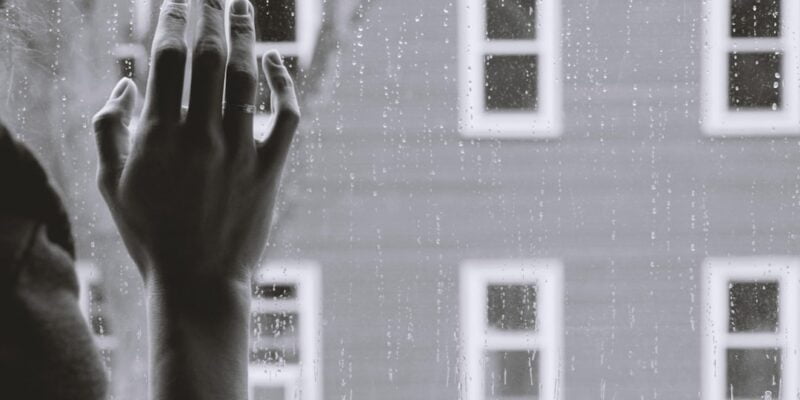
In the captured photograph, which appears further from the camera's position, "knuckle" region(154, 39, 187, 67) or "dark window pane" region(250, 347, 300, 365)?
"dark window pane" region(250, 347, 300, 365)

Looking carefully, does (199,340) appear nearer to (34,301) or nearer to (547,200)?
(34,301)

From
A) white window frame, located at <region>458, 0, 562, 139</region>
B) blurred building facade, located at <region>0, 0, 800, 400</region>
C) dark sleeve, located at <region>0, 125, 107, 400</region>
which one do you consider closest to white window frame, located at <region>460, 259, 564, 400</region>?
blurred building facade, located at <region>0, 0, 800, 400</region>

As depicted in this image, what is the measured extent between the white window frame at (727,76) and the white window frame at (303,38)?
1.64ft

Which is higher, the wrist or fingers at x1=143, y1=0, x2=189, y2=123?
fingers at x1=143, y1=0, x2=189, y2=123

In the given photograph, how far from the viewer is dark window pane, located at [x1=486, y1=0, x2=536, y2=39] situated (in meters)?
1.04

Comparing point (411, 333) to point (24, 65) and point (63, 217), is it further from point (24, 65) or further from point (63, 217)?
A: point (63, 217)

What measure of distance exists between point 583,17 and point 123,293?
66 cm

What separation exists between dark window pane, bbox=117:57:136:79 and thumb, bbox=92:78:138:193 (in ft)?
1.47

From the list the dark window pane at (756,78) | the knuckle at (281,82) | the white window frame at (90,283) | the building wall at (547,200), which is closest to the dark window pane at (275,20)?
the building wall at (547,200)

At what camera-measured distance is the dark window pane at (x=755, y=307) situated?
104 cm

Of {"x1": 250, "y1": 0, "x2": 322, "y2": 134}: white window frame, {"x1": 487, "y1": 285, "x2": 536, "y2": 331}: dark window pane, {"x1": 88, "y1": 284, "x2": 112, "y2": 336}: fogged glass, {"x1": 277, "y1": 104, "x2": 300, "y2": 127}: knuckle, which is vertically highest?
{"x1": 250, "y1": 0, "x2": 322, "y2": 134}: white window frame

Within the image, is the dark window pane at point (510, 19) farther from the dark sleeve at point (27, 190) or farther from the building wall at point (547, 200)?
the dark sleeve at point (27, 190)

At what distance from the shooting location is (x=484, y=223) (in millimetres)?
1160

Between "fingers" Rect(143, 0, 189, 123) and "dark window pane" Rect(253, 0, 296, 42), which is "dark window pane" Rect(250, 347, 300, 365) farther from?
"fingers" Rect(143, 0, 189, 123)
